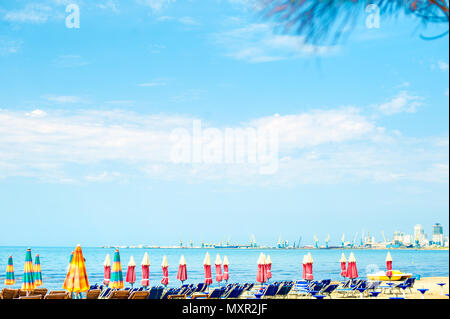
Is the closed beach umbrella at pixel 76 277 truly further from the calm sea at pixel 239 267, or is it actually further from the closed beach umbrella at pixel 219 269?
the calm sea at pixel 239 267

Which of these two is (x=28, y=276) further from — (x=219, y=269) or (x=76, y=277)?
(x=219, y=269)

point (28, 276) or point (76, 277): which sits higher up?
point (76, 277)

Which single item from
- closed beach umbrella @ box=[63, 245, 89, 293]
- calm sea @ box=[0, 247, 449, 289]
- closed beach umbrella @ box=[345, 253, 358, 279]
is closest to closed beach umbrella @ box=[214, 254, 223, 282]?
closed beach umbrella @ box=[345, 253, 358, 279]

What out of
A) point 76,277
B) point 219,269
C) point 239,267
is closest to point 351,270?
point 219,269

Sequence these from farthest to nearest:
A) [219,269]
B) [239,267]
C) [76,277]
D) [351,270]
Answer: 1. [239,267]
2. [219,269]
3. [351,270]
4. [76,277]

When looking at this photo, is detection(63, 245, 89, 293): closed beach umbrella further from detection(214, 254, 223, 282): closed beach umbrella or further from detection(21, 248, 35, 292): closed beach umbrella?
detection(214, 254, 223, 282): closed beach umbrella

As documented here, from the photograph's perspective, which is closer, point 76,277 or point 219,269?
point 76,277

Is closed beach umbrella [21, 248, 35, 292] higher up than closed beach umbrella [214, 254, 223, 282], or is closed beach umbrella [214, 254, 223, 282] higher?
closed beach umbrella [21, 248, 35, 292]

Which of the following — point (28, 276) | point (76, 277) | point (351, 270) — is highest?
point (76, 277)

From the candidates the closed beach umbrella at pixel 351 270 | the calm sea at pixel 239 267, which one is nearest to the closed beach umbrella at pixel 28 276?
the closed beach umbrella at pixel 351 270

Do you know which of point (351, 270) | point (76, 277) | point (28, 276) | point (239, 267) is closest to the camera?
point (76, 277)

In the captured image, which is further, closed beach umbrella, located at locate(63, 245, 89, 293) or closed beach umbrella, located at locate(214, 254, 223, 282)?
closed beach umbrella, located at locate(214, 254, 223, 282)

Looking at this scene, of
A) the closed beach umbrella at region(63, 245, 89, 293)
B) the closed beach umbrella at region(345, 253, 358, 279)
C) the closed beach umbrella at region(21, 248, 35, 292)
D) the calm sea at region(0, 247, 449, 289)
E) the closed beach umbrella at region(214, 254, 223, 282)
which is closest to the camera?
the closed beach umbrella at region(63, 245, 89, 293)
